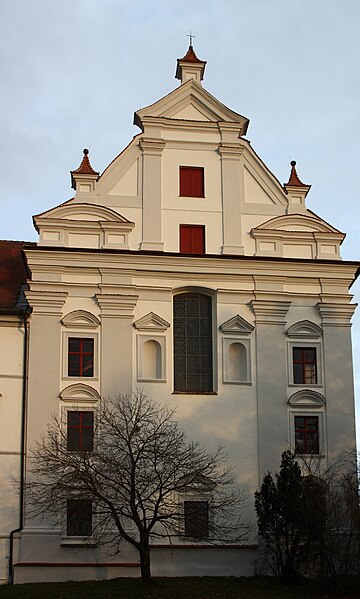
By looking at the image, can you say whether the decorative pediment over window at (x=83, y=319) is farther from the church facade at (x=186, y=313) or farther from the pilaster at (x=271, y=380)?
the pilaster at (x=271, y=380)

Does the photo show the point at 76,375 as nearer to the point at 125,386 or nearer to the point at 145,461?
the point at 125,386

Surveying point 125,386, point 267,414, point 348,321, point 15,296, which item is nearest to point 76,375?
point 125,386

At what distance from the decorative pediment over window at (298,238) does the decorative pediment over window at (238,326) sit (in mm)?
2811

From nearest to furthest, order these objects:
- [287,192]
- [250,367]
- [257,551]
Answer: [257,551] → [250,367] → [287,192]

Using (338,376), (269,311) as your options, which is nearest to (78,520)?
(269,311)

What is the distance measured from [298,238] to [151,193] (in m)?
A: 5.71

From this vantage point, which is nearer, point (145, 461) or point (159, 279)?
point (145, 461)

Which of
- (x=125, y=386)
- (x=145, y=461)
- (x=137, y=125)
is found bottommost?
(x=145, y=461)

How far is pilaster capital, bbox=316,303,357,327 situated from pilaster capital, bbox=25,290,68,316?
944cm

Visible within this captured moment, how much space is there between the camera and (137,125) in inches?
1521

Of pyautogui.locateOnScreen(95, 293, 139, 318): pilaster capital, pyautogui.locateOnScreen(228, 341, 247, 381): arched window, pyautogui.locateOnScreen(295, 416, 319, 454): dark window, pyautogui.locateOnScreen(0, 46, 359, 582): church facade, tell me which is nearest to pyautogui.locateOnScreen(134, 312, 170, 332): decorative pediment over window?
pyautogui.locateOnScreen(0, 46, 359, 582): church facade

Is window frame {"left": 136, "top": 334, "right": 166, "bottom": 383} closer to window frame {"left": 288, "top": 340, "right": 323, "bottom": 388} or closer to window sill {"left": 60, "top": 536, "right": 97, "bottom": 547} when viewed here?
window frame {"left": 288, "top": 340, "right": 323, "bottom": 388}

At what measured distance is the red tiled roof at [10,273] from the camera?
3616cm

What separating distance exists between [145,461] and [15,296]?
904 centimetres
